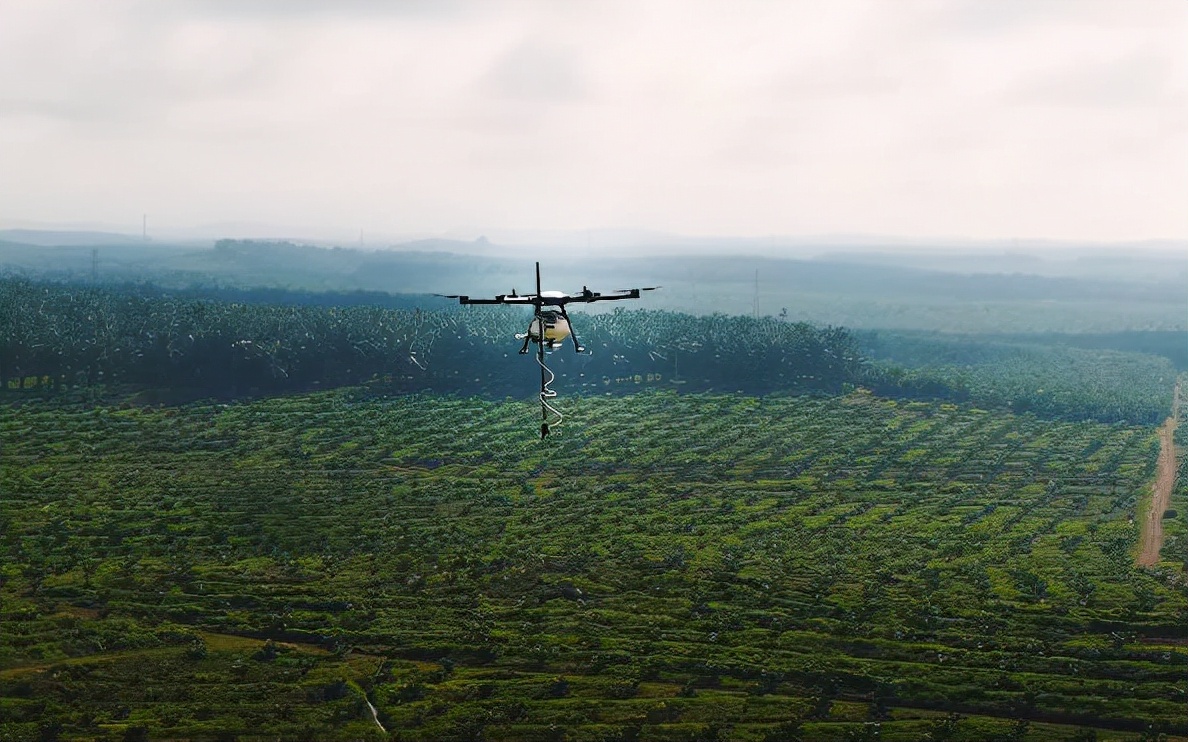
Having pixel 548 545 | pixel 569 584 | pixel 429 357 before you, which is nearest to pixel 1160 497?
pixel 548 545

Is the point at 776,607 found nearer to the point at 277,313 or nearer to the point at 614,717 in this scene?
the point at 614,717

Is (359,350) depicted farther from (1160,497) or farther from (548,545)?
(1160,497)

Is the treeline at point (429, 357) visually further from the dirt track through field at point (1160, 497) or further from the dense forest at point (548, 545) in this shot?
the dirt track through field at point (1160, 497)

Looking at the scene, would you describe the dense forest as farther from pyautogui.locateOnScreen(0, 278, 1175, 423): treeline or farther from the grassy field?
pyautogui.locateOnScreen(0, 278, 1175, 423): treeline

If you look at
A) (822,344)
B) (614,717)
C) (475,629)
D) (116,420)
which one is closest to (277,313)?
(116,420)

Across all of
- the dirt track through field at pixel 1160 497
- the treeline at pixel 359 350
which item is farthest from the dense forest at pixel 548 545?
the dirt track through field at pixel 1160 497

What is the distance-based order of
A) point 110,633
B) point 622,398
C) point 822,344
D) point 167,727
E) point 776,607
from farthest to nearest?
point 822,344, point 622,398, point 776,607, point 110,633, point 167,727
